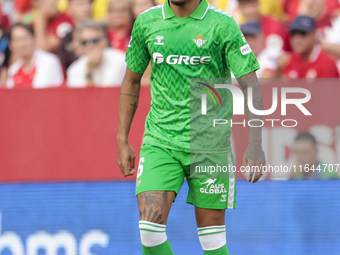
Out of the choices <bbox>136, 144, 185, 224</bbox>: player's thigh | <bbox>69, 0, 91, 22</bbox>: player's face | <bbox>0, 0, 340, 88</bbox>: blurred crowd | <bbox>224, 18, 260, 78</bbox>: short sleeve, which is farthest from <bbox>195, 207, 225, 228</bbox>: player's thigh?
<bbox>69, 0, 91, 22</bbox>: player's face

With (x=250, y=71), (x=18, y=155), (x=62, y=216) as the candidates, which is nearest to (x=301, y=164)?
(x=250, y=71)

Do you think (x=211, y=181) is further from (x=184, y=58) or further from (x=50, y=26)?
(x=50, y=26)

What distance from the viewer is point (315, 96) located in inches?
176

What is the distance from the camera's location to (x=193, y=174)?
3275mm

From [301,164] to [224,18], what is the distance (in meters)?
1.83

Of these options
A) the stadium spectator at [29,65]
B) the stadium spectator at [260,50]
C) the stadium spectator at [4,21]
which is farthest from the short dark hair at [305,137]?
the stadium spectator at [4,21]

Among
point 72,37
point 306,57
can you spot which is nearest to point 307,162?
point 306,57

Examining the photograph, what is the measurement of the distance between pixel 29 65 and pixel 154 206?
3.47 m

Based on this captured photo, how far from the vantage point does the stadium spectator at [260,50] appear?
5.34 meters

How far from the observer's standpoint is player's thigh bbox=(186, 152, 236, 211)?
10.7 ft

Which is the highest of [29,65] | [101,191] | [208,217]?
[29,65]

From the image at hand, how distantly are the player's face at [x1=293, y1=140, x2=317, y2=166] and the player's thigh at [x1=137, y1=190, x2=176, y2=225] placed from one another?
1.77m

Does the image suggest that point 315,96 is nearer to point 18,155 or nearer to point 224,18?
point 224,18

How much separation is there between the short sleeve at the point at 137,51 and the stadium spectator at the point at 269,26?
2539 mm
